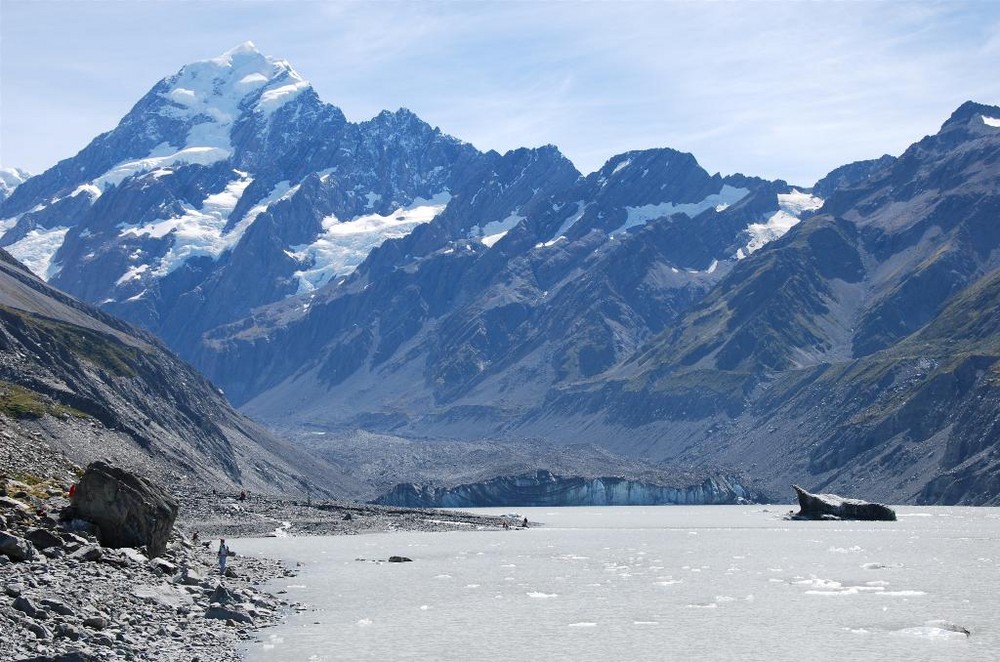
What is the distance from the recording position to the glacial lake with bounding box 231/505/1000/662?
217 feet

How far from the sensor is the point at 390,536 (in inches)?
6127

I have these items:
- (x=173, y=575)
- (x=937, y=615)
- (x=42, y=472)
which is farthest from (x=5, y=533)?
(x=937, y=615)

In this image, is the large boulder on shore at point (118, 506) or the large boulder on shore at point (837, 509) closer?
the large boulder on shore at point (118, 506)

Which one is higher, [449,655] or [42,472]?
[42,472]

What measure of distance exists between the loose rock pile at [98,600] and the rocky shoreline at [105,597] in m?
0.07

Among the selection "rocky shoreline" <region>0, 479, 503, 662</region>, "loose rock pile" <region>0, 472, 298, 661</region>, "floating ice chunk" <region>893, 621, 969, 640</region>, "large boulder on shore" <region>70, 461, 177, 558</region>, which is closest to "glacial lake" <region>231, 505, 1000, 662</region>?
"floating ice chunk" <region>893, 621, 969, 640</region>

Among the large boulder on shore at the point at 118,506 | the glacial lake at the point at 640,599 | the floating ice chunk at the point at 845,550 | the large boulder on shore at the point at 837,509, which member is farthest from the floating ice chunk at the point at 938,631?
the large boulder on shore at the point at 837,509

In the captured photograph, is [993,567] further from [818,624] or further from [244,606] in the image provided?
[244,606]

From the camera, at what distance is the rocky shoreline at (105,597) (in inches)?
2066

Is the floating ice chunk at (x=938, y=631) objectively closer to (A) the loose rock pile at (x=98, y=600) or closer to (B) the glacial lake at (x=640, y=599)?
(B) the glacial lake at (x=640, y=599)

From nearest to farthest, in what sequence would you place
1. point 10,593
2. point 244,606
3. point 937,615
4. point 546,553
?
point 10,593
point 244,606
point 937,615
point 546,553

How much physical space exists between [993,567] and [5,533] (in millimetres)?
80565

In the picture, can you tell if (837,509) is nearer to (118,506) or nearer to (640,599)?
(640,599)

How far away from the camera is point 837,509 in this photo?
19788cm
